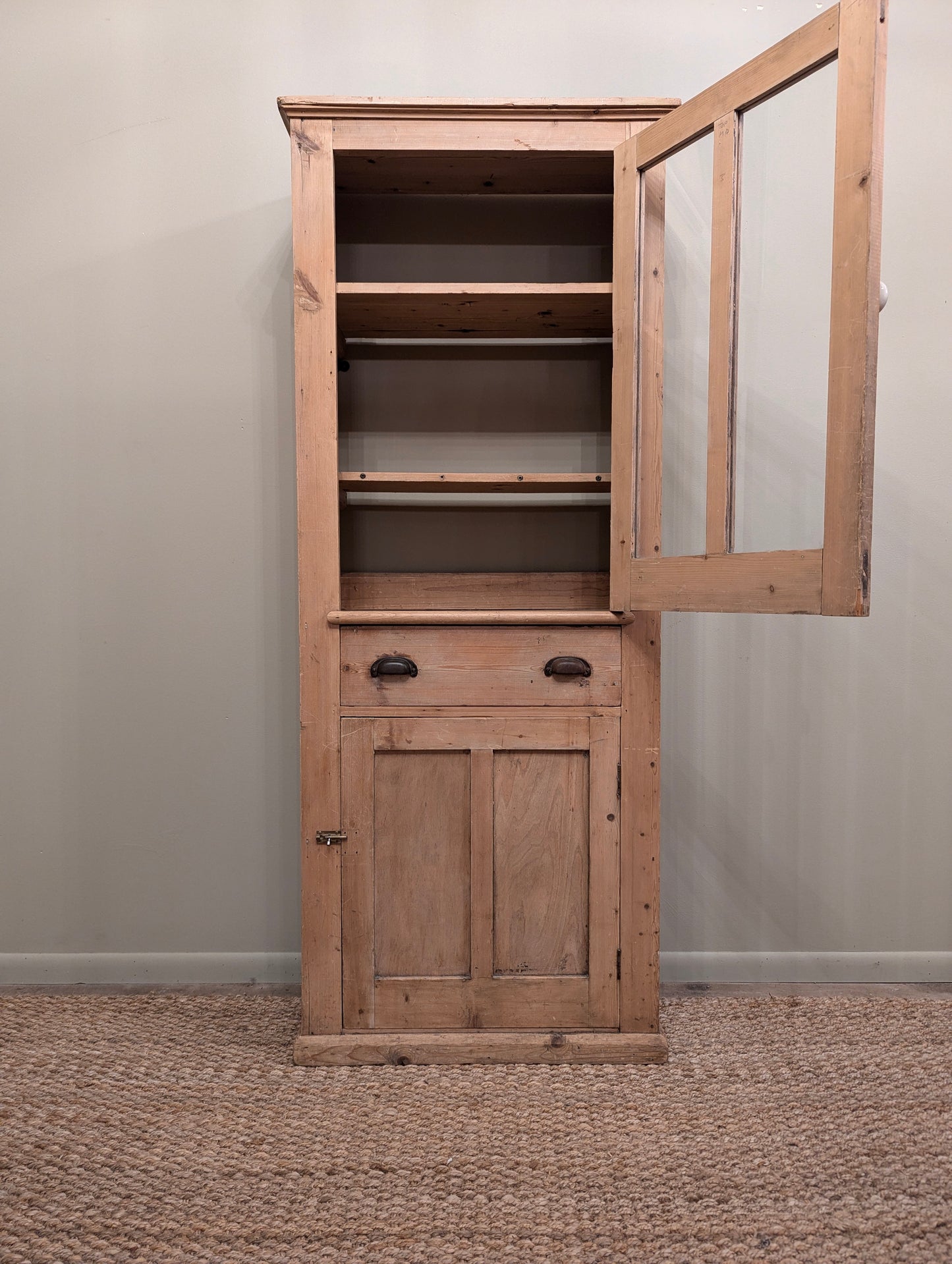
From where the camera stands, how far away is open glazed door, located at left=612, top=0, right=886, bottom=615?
4.17 feet

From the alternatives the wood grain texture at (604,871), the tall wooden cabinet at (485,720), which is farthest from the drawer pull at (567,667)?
the wood grain texture at (604,871)

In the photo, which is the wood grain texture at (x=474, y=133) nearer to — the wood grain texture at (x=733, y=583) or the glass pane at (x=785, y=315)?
the glass pane at (x=785, y=315)

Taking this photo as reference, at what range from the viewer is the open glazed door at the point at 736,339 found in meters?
1.27

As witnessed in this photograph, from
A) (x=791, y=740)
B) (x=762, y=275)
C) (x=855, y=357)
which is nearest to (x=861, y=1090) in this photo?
(x=791, y=740)

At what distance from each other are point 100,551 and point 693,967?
1907 millimetres

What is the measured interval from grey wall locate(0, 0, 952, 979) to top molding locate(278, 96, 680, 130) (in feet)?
1.49

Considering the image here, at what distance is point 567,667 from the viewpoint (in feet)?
5.69

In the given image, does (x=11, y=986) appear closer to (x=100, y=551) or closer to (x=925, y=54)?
(x=100, y=551)

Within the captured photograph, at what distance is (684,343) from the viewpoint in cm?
200

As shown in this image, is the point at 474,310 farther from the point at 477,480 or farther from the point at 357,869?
the point at 357,869

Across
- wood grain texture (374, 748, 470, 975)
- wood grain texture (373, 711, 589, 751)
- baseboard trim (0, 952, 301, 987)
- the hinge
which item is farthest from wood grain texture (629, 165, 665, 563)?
baseboard trim (0, 952, 301, 987)

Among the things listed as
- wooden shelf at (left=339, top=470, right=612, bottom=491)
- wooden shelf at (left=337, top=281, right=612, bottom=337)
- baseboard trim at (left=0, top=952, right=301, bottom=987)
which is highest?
wooden shelf at (left=337, top=281, right=612, bottom=337)

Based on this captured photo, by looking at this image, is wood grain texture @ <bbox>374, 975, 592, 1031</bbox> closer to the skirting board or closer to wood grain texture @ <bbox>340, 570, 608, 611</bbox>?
the skirting board

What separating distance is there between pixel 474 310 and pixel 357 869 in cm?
128
